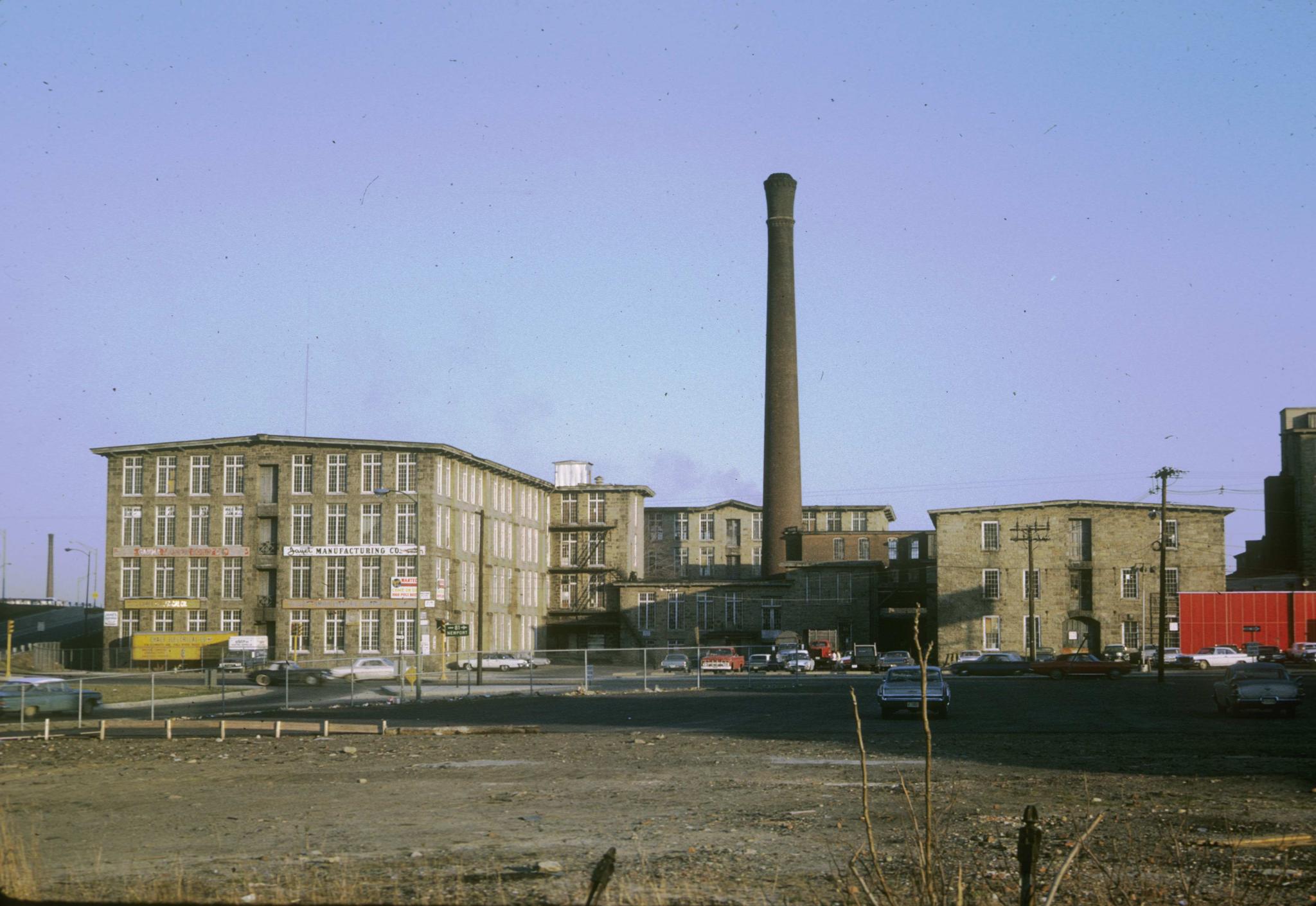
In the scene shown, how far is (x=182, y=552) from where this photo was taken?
80750 millimetres

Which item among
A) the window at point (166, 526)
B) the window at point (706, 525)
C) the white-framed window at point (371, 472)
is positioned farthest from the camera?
the window at point (706, 525)

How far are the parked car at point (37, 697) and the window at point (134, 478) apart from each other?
45.2 metres

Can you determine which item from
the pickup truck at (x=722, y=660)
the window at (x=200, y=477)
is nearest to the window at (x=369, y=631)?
the window at (x=200, y=477)

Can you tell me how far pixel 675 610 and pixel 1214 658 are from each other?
35896 millimetres

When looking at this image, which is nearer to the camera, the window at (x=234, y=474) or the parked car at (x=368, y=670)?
the parked car at (x=368, y=670)

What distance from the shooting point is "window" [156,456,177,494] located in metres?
82.0

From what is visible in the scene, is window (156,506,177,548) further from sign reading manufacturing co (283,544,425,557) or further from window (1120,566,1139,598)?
window (1120,566,1139,598)

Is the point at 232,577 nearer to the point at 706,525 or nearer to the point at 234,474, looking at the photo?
the point at 234,474

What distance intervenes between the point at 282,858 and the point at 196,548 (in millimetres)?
72325

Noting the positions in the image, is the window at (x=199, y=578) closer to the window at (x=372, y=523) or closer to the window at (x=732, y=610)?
the window at (x=372, y=523)

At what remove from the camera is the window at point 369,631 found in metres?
78.0

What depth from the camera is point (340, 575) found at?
259ft

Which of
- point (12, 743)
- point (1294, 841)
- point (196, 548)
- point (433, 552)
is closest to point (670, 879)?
point (1294, 841)

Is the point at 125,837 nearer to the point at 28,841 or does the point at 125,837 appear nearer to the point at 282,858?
the point at 28,841
